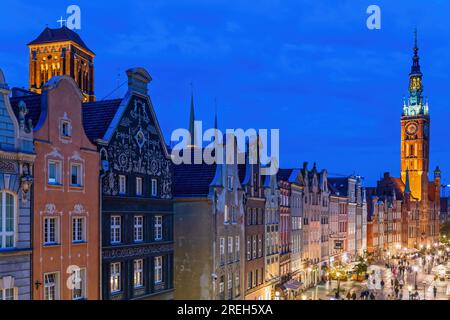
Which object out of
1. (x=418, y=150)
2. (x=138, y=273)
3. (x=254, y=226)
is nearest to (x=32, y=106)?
(x=138, y=273)

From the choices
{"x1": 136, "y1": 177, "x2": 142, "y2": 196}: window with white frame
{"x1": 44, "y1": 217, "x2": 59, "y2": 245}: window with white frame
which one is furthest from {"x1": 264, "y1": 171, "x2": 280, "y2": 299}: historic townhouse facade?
{"x1": 44, "y1": 217, "x2": 59, "y2": 245}: window with white frame

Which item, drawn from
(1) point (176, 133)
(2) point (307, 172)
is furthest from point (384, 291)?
(1) point (176, 133)

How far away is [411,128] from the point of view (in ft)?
531

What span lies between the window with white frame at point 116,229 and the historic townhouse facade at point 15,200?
620cm

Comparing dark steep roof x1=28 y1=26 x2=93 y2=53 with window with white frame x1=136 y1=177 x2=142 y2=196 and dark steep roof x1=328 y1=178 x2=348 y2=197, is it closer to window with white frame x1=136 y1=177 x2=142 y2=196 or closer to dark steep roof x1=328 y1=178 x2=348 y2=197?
dark steep roof x1=328 y1=178 x2=348 y2=197

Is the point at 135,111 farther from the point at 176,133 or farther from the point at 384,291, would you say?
the point at 384,291

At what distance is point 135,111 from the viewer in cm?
3048

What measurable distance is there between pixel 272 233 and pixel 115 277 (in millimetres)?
25121

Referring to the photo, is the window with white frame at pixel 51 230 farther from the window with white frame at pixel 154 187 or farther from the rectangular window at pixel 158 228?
the rectangular window at pixel 158 228

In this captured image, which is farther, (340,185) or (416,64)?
(416,64)

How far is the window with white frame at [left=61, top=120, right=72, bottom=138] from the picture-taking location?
25031 millimetres

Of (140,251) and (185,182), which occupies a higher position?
(185,182)

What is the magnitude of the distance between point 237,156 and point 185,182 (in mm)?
6421

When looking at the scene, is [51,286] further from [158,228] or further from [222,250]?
[222,250]
